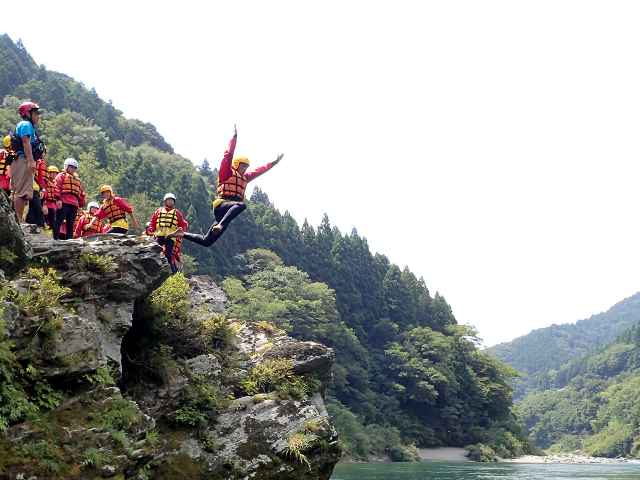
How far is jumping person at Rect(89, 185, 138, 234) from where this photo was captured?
1462 cm

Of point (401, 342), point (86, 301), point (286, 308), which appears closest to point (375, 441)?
point (286, 308)

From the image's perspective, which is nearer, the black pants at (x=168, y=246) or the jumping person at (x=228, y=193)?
the jumping person at (x=228, y=193)

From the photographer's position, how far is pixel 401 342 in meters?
98.4

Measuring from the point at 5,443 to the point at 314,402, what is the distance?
7435mm

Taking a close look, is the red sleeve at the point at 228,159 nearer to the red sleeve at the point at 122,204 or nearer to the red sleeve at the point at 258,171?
the red sleeve at the point at 258,171

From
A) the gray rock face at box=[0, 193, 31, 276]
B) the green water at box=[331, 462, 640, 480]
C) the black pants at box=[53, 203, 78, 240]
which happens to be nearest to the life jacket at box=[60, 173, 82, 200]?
the black pants at box=[53, 203, 78, 240]

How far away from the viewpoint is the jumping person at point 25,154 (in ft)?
35.9

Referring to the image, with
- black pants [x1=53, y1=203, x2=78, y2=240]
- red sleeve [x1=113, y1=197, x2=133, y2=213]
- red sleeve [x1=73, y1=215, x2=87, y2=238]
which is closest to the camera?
black pants [x1=53, y1=203, x2=78, y2=240]

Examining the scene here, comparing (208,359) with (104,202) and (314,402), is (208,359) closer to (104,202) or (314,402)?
(314,402)

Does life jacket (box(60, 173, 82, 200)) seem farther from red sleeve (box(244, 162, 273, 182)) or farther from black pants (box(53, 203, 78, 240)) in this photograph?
red sleeve (box(244, 162, 273, 182))

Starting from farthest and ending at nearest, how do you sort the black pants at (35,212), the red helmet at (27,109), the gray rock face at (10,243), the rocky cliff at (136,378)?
the black pants at (35,212)
the red helmet at (27,109)
the gray rock face at (10,243)
the rocky cliff at (136,378)

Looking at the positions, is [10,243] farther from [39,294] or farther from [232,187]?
[232,187]

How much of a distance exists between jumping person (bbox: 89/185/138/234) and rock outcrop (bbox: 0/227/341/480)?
201 centimetres

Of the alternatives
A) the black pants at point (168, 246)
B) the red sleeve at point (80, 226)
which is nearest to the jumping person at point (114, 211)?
the black pants at point (168, 246)
